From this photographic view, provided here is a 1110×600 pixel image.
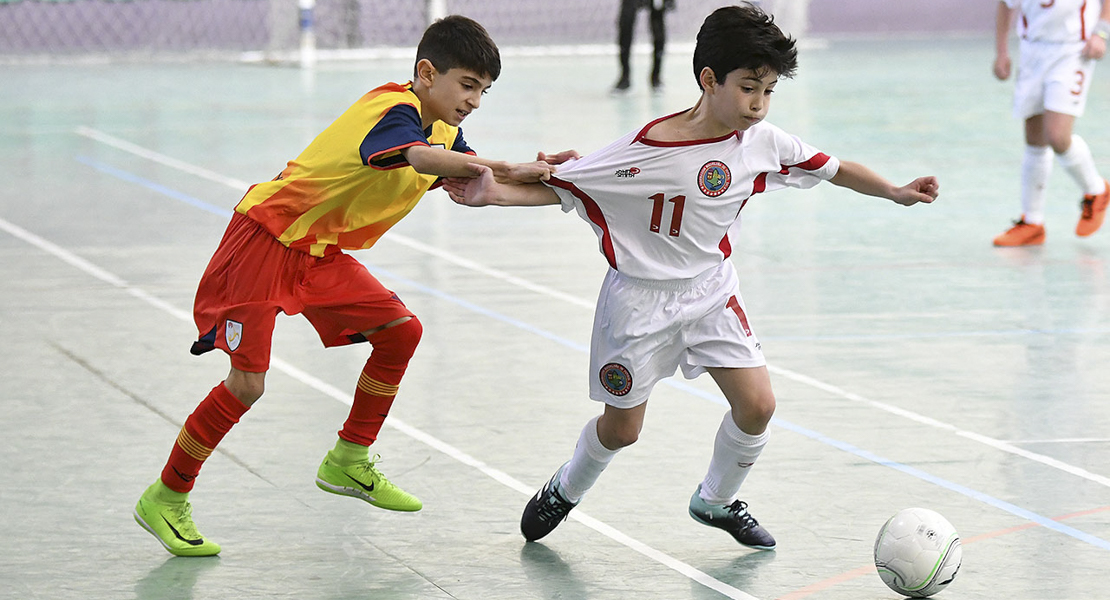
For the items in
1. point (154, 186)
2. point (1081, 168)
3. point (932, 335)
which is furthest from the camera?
point (154, 186)

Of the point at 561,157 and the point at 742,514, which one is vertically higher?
the point at 561,157

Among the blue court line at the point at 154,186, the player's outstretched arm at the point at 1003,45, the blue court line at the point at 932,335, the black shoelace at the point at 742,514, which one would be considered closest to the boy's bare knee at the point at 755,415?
the black shoelace at the point at 742,514

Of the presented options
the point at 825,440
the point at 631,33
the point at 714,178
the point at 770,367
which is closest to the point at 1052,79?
the point at 770,367

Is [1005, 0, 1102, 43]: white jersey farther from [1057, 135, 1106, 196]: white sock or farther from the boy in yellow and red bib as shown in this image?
the boy in yellow and red bib

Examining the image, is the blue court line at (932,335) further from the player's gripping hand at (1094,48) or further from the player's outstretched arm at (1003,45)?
the player's outstretched arm at (1003,45)

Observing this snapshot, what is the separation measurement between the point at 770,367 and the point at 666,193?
2.26 m

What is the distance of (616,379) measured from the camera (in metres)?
3.77

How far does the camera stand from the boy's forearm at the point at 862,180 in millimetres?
3820

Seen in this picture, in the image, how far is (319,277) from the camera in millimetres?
4000

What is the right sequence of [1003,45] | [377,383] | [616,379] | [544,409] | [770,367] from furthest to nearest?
[1003,45] → [770,367] → [544,409] → [377,383] → [616,379]

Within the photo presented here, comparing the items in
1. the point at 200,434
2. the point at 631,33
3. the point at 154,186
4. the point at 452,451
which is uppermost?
the point at 200,434

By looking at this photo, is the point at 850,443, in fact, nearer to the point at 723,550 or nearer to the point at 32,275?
the point at 723,550

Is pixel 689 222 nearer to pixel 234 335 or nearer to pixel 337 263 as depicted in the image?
pixel 337 263

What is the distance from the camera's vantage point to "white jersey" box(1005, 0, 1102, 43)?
824 cm
